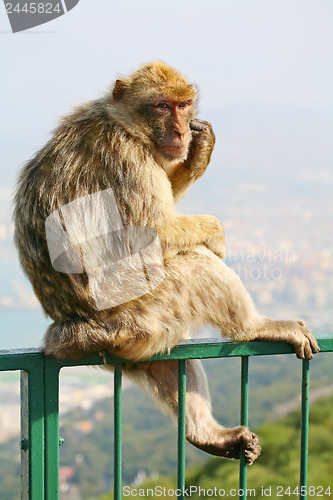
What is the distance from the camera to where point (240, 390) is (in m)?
2.85

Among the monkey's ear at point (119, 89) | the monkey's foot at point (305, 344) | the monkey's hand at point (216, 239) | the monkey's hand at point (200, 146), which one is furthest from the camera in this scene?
the monkey's hand at point (200, 146)

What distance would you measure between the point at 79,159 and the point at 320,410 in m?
25.4

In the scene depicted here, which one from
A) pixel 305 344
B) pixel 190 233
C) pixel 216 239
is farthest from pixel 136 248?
pixel 305 344

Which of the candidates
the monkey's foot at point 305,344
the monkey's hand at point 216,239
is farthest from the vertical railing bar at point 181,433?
the monkey's hand at point 216,239

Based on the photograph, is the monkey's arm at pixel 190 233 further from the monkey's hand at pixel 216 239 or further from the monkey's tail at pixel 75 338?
the monkey's tail at pixel 75 338

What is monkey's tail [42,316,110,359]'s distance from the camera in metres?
2.81

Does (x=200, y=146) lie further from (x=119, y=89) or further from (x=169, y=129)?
(x=119, y=89)

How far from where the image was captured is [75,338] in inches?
117

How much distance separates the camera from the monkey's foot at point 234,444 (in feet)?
10.4

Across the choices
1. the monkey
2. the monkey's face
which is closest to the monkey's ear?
the monkey

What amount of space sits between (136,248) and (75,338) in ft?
1.96

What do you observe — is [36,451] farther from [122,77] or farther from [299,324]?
[122,77]

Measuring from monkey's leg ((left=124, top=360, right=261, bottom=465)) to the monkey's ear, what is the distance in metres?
1.46

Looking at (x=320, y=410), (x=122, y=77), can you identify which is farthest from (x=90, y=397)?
(x=122, y=77)
